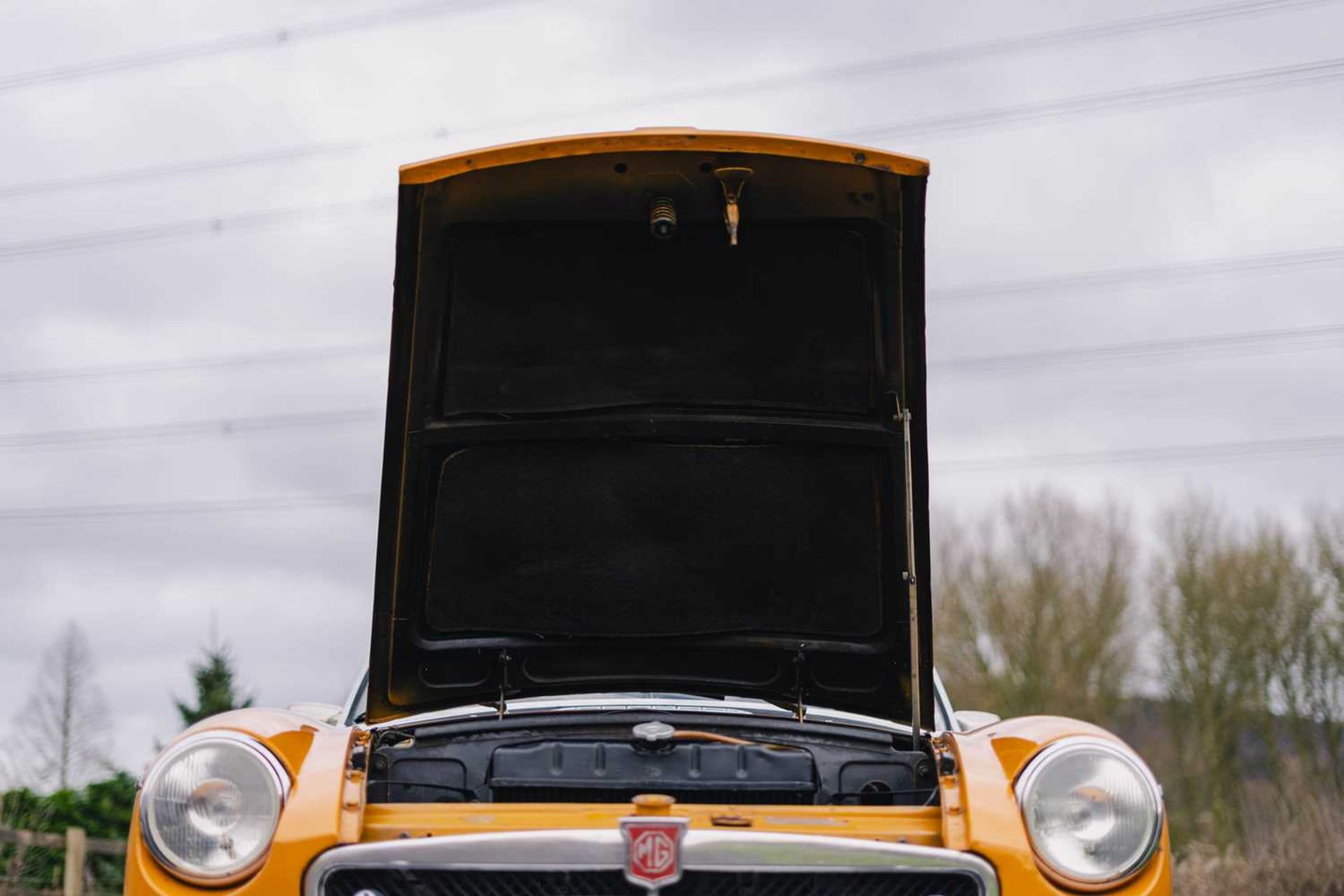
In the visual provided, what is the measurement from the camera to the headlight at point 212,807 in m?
2.80

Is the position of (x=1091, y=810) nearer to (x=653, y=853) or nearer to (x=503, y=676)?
(x=653, y=853)

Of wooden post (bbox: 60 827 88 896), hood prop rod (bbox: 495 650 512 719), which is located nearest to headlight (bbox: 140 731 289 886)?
hood prop rod (bbox: 495 650 512 719)

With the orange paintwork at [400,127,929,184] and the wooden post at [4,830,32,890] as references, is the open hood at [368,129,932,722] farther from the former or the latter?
the wooden post at [4,830,32,890]

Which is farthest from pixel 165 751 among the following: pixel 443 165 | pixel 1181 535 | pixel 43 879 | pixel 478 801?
pixel 1181 535

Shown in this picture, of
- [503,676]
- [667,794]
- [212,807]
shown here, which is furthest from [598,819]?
[503,676]

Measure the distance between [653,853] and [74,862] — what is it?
1203cm

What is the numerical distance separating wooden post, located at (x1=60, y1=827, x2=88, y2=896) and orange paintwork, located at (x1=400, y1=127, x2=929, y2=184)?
1161 centimetres

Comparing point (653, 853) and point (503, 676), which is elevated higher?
point (503, 676)

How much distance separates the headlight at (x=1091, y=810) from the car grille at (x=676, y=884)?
0.21 m

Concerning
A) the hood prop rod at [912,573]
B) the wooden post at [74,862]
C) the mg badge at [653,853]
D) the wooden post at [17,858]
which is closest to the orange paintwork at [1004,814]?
the hood prop rod at [912,573]

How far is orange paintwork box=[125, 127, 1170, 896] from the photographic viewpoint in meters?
2.75

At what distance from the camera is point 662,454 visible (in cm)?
384

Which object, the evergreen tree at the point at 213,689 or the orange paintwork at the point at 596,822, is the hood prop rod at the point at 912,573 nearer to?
the orange paintwork at the point at 596,822

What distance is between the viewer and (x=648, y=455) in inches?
151
